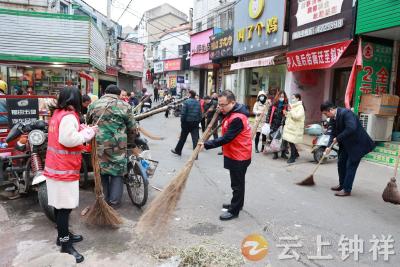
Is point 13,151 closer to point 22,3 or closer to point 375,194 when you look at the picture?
point 375,194

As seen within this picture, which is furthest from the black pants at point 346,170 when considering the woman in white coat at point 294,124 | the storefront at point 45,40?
the storefront at point 45,40

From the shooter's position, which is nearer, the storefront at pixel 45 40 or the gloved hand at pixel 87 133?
the gloved hand at pixel 87 133

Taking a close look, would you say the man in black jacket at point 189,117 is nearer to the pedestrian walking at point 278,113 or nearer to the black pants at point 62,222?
the pedestrian walking at point 278,113

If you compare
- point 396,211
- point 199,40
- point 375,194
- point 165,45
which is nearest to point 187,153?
point 375,194

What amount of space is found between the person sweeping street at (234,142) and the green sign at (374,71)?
561 centimetres

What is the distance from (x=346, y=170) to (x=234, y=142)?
2.34m

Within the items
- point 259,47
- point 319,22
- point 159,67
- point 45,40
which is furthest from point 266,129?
point 159,67

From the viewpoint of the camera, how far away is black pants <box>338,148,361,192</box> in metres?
5.43

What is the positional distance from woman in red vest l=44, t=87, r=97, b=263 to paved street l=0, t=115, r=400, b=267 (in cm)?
46

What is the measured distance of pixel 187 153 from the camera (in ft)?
30.0

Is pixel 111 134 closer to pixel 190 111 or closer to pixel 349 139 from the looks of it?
pixel 349 139

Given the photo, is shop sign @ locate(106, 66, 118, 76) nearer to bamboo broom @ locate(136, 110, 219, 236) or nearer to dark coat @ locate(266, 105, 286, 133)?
dark coat @ locate(266, 105, 286, 133)

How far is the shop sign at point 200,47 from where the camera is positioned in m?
20.6

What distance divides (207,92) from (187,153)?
15176 mm
